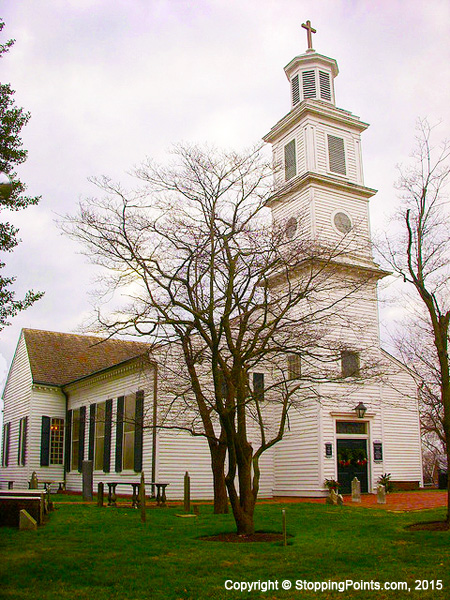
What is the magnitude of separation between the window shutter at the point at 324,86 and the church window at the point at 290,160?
2700 mm

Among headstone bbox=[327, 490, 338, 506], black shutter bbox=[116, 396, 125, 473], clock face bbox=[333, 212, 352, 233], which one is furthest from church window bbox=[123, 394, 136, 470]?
clock face bbox=[333, 212, 352, 233]

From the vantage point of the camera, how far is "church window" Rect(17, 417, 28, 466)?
30.7 meters

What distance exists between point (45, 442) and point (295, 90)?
67.4ft

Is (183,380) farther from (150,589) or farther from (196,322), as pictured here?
(150,589)

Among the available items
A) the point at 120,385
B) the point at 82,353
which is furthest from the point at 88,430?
the point at 82,353

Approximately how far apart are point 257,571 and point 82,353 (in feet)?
88.9

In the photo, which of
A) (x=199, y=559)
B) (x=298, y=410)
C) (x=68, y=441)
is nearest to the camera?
(x=199, y=559)

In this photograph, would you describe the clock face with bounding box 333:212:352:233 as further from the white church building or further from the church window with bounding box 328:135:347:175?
the church window with bounding box 328:135:347:175

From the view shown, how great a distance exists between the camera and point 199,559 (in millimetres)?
9188

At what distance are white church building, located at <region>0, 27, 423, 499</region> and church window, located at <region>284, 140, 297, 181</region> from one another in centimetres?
5

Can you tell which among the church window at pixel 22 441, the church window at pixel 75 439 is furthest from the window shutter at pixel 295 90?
the church window at pixel 22 441

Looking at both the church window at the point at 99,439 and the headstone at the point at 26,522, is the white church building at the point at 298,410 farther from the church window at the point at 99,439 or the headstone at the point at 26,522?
the headstone at the point at 26,522

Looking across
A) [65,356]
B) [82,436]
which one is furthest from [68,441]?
[65,356]

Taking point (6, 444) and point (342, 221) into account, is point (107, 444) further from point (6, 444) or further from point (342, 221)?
point (342, 221)
